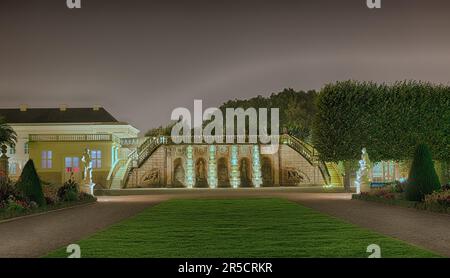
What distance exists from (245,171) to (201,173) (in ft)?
16.0

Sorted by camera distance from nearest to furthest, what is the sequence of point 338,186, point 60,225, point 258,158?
1. point 60,225
2. point 338,186
3. point 258,158

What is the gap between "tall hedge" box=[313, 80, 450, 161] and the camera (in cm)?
4903

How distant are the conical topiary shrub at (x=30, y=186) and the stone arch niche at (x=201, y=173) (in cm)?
3585

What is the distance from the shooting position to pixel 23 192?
87.9 feet

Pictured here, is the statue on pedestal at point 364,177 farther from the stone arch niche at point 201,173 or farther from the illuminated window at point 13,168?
the illuminated window at point 13,168

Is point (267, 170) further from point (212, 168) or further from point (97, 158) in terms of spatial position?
point (97, 158)

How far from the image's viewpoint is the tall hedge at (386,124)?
4903 centimetres

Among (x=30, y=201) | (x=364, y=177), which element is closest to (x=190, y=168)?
(x=364, y=177)

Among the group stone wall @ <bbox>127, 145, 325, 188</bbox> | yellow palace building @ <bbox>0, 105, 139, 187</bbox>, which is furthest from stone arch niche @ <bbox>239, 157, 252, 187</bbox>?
yellow palace building @ <bbox>0, 105, 139, 187</bbox>

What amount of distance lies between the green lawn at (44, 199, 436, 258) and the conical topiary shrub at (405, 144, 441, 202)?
8.79m
